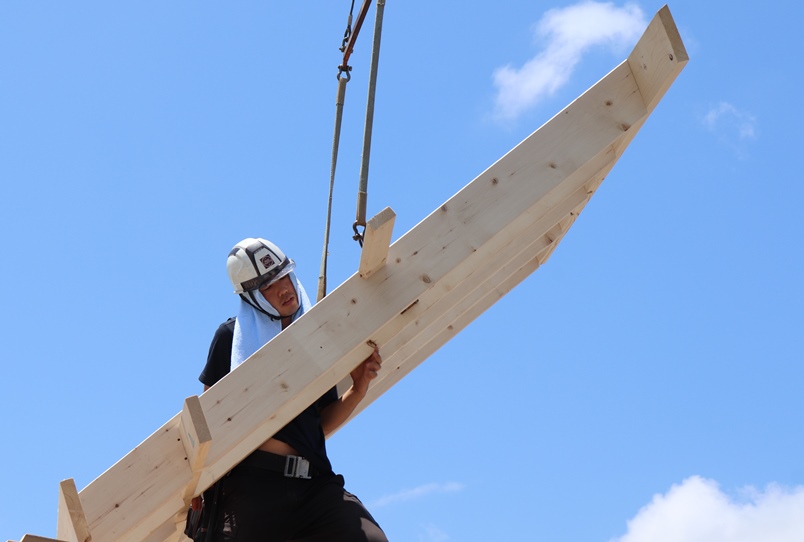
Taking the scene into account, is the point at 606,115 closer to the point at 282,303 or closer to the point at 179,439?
the point at 282,303

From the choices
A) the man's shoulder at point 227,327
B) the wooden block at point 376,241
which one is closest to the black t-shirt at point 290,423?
the man's shoulder at point 227,327

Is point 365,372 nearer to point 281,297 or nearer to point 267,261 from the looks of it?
point 281,297

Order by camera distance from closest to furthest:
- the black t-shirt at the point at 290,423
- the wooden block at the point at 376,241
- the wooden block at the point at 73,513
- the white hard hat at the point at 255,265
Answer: the wooden block at the point at 73,513 → the wooden block at the point at 376,241 → the black t-shirt at the point at 290,423 → the white hard hat at the point at 255,265

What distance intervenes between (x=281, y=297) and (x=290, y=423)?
436 millimetres

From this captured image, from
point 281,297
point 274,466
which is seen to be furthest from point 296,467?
point 281,297

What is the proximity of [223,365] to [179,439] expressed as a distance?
1.29 ft

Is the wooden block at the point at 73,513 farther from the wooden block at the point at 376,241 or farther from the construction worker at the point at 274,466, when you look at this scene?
the wooden block at the point at 376,241

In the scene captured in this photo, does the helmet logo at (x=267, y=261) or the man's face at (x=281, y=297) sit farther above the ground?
the helmet logo at (x=267, y=261)

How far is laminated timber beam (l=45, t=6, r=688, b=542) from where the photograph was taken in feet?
11.1

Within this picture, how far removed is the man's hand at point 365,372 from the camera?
394 cm

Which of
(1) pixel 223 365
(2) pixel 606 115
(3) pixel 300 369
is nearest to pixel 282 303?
(1) pixel 223 365

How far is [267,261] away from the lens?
12.9 feet

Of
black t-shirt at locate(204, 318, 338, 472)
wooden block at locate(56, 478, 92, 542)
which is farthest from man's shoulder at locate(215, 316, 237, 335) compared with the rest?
wooden block at locate(56, 478, 92, 542)

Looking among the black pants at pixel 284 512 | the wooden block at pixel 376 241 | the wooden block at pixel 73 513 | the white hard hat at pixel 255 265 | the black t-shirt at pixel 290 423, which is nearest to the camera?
the wooden block at pixel 73 513
